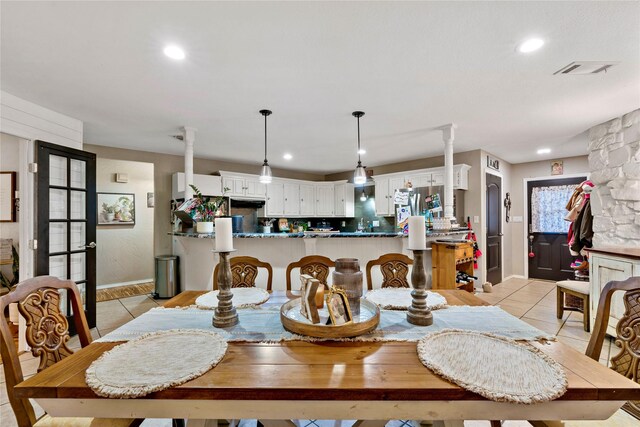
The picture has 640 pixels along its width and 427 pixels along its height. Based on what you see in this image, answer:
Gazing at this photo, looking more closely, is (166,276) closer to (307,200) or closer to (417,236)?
(307,200)

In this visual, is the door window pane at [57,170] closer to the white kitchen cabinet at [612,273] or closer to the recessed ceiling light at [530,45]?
the recessed ceiling light at [530,45]

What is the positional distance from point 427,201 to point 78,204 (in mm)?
5055

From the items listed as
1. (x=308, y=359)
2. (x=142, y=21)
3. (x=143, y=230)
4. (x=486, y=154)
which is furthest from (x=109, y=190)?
(x=486, y=154)

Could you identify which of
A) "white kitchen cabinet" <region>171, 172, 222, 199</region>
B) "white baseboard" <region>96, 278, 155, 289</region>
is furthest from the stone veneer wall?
"white baseboard" <region>96, 278, 155, 289</region>

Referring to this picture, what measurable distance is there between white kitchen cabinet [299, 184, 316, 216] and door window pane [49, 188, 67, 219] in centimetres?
436

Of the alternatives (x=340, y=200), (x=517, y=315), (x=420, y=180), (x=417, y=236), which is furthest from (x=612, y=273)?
(x=340, y=200)

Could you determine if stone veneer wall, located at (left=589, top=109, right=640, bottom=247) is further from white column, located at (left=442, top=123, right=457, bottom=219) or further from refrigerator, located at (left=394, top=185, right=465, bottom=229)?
refrigerator, located at (left=394, top=185, right=465, bottom=229)

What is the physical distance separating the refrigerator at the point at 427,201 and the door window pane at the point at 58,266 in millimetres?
4524

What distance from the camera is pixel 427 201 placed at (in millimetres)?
5074

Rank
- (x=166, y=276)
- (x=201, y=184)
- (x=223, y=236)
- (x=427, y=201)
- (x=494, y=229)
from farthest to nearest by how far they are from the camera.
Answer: (x=494, y=229), (x=427, y=201), (x=201, y=184), (x=166, y=276), (x=223, y=236)

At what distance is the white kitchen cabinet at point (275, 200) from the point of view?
6.17 metres

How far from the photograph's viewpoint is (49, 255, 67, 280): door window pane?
117 inches

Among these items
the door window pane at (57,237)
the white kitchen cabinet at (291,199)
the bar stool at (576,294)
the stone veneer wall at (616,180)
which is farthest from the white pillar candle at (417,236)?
the white kitchen cabinet at (291,199)

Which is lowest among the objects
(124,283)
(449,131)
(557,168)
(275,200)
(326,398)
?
(124,283)
